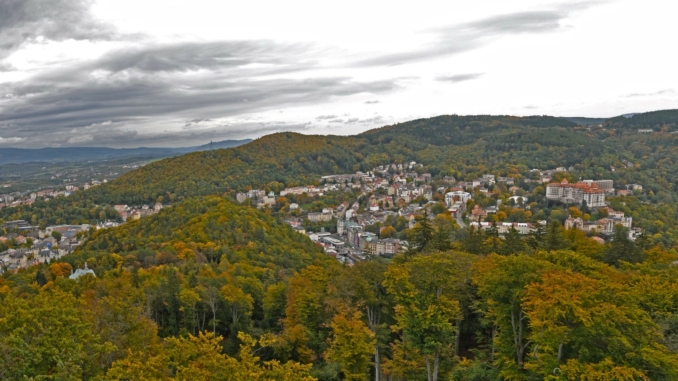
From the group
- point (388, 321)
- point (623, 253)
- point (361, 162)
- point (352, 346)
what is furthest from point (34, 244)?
point (361, 162)

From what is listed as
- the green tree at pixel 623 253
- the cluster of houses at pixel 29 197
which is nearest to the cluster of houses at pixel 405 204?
the green tree at pixel 623 253

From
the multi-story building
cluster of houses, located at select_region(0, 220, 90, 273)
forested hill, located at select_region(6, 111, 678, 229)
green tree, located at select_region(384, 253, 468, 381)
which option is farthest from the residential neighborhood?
green tree, located at select_region(384, 253, 468, 381)

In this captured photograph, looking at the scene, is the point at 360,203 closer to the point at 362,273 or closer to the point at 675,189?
the point at 675,189

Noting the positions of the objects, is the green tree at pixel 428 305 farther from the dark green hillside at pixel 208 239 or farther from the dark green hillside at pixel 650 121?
the dark green hillside at pixel 650 121

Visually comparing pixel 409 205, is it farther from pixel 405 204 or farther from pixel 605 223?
pixel 605 223

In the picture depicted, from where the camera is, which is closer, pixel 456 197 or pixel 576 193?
pixel 576 193

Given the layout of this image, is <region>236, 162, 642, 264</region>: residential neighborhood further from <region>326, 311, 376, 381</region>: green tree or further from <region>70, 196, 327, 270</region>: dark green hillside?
<region>326, 311, 376, 381</region>: green tree
